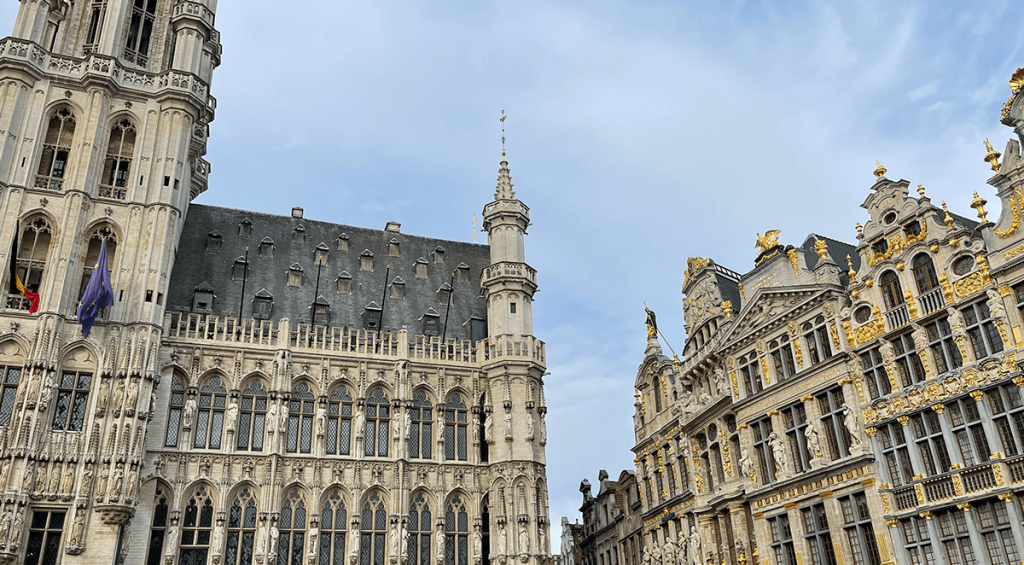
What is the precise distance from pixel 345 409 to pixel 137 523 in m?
8.91

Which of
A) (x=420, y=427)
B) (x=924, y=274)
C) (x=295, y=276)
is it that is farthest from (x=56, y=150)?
(x=924, y=274)

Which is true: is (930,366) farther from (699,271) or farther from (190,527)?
(190,527)

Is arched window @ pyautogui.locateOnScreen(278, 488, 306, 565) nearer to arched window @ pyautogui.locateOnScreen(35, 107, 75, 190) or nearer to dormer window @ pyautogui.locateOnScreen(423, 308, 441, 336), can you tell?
dormer window @ pyautogui.locateOnScreen(423, 308, 441, 336)

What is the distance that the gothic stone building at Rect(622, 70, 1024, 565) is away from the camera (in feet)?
78.1

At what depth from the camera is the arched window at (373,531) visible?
33.0 m

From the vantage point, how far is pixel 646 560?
1487 inches

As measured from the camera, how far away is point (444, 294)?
42.4 meters

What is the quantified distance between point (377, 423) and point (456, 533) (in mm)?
5623

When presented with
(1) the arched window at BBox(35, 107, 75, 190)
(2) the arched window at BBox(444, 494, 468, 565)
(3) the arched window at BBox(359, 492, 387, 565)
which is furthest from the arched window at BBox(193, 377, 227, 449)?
(1) the arched window at BBox(35, 107, 75, 190)

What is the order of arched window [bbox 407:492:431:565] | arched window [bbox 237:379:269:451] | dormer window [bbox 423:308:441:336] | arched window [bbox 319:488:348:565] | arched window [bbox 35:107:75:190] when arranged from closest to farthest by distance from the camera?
arched window [bbox 319:488:348:565], arched window [bbox 407:492:431:565], arched window [bbox 237:379:269:451], arched window [bbox 35:107:75:190], dormer window [bbox 423:308:441:336]

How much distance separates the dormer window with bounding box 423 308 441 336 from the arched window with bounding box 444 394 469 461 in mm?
3790

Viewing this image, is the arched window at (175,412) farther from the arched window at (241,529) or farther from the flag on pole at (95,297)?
the flag on pole at (95,297)

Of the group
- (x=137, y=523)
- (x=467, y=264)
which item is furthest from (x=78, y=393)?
(x=467, y=264)

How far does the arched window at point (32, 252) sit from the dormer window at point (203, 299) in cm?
613
